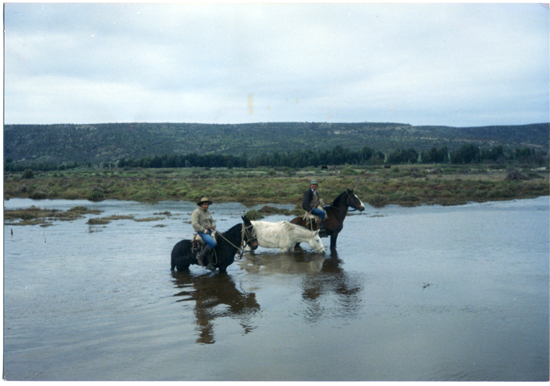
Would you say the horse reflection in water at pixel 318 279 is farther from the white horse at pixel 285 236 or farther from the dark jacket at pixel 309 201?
the dark jacket at pixel 309 201

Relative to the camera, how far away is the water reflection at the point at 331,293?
8156 mm

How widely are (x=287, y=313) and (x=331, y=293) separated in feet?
4.92

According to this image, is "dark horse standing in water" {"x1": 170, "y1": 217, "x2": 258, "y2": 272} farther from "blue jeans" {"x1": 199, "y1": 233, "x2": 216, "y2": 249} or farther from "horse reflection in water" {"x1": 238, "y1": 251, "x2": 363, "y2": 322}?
"horse reflection in water" {"x1": 238, "y1": 251, "x2": 363, "y2": 322}

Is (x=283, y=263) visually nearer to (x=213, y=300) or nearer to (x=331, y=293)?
(x=331, y=293)

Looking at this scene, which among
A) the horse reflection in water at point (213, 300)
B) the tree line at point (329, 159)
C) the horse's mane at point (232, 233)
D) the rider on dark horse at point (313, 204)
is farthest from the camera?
the tree line at point (329, 159)

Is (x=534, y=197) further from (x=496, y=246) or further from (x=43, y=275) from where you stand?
(x=43, y=275)

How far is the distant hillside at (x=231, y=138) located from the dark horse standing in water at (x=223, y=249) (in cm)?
8433

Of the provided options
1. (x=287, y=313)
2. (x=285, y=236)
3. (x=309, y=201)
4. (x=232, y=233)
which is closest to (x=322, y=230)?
(x=309, y=201)

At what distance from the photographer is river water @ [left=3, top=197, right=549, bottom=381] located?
6188 millimetres

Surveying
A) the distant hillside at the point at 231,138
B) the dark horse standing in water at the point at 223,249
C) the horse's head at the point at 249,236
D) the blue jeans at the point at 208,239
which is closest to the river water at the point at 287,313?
the dark horse standing in water at the point at 223,249

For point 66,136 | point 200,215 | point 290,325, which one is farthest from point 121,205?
point 66,136

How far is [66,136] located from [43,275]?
299 ft

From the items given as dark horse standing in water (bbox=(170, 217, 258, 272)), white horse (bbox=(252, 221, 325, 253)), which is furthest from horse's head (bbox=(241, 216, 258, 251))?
white horse (bbox=(252, 221, 325, 253))

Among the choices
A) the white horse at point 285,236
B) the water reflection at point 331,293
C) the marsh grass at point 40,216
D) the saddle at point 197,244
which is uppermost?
the saddle at point 197,244
